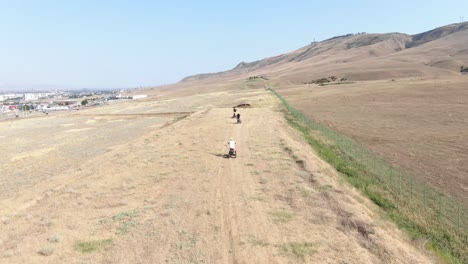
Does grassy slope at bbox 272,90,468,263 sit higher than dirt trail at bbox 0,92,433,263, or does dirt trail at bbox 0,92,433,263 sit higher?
dirt trail at bbox 0,92,433,263

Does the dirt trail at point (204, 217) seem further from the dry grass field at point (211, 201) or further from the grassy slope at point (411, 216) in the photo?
the grassy slope at point (411, 216)

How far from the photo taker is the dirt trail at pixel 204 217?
44.8ft

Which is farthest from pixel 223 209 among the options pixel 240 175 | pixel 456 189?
pixel 456 189

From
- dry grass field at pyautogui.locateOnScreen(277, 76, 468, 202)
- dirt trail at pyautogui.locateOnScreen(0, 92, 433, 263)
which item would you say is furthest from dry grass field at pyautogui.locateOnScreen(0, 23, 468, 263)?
dry grass field at pyautogui.locateOnScreen(277, 76, 468, 202)

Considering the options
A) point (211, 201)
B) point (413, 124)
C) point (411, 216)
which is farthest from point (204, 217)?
point (413, 124)

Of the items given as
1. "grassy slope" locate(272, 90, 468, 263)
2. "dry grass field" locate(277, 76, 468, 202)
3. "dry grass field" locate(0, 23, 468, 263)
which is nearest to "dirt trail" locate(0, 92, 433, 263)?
"dry grass field" locate(0, 23, 468, 263)

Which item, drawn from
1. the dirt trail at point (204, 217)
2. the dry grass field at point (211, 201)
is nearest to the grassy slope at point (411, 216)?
the dry grass field at point (211, 201)

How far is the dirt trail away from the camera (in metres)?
13.7

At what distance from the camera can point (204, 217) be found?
17125mm

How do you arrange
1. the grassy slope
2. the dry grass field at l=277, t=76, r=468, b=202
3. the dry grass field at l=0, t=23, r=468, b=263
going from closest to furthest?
the dry grass field at l=0, t=23, r=468, b=263 → the grassy slope → the dry grass field at l=277, t=76, r=468, b=202

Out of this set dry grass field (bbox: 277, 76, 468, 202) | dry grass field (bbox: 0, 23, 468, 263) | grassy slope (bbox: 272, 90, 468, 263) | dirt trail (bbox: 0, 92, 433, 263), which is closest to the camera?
dirt trail (bbox: 0, 92, 433, 263)

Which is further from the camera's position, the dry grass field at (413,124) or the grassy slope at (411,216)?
the dry grass field at (413,124)

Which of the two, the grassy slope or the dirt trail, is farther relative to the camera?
the grassy slope

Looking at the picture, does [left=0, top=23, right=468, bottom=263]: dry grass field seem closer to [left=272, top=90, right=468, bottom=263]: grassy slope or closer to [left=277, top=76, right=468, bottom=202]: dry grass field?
[left=277, top=76, right=468, bottom=202]: dry grass field
